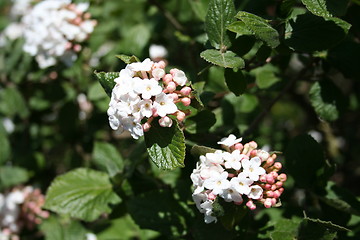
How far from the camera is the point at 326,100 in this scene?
1.62 m

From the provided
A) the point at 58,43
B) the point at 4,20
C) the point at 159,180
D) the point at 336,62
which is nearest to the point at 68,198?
the point at 159,180

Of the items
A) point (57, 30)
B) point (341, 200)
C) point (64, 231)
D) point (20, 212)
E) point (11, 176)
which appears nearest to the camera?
point (341, 200)

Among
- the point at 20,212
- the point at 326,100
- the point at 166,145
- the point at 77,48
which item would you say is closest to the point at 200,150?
the point at 166,145

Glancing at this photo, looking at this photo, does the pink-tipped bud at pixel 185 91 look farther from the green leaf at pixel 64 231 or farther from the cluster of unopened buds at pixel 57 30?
the green leaf at pixel 64 231

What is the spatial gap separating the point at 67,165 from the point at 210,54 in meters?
1.57

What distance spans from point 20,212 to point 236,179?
5.16 ft

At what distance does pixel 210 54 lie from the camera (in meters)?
1.26

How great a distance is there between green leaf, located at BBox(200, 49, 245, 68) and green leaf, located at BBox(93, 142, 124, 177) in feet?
2.43

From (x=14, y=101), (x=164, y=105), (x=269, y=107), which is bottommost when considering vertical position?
(x=14, y=101)

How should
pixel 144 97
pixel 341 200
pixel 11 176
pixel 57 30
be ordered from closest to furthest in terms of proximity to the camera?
pixel 144 97
pixel 341 200
pixel 57 30
pixel 11 176

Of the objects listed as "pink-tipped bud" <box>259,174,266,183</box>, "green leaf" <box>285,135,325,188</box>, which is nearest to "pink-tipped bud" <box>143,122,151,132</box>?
"pink-tipped bud" <box>259,174,266,183</box>

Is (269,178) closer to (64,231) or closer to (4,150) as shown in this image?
(64,231)

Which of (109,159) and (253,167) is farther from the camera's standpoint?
(109,159)

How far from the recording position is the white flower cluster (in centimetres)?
199
